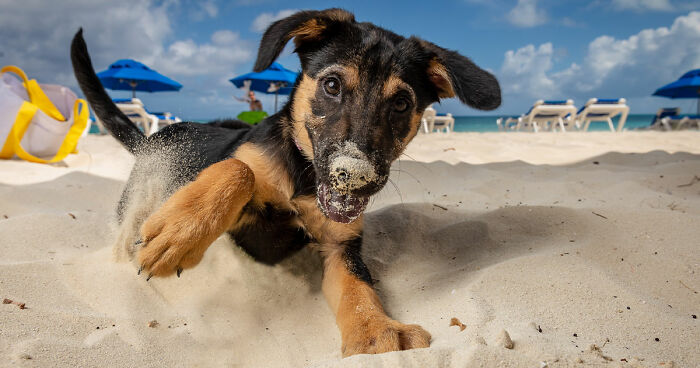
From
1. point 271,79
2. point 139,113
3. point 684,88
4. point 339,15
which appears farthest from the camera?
point 684,88

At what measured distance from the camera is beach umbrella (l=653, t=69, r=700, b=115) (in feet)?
70.7

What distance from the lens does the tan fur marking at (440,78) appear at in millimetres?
2455

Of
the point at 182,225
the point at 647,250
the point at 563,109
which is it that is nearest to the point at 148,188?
the point at 182,225

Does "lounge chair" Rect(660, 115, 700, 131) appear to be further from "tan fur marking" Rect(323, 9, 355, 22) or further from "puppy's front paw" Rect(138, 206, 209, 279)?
"puppy's front paw" Rect(138, 206, 209, 279)

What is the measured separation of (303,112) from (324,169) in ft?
1.75

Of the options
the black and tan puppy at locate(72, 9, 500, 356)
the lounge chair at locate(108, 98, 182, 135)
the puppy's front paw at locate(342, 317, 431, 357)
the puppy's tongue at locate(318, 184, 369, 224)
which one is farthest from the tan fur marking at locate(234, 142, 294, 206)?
the lounge chair at locate(108, 98, 182, 135)

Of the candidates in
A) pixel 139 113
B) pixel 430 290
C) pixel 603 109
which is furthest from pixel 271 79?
pixel 603 109

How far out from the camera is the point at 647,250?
2426 millimetres

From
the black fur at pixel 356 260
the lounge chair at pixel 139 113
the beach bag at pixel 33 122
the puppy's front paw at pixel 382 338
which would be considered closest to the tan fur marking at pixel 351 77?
the black fur at pixel 356 260

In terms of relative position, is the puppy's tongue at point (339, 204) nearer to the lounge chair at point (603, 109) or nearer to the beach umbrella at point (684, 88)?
the lounge chair at point (603, 109)

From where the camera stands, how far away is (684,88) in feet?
73.8

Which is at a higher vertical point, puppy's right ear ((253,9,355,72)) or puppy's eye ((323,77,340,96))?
puppy's right ear ((253,9,355,72))

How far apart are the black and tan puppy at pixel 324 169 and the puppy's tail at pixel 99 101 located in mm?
49

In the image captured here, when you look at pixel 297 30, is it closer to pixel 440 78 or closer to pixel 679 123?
pixel 440 78
